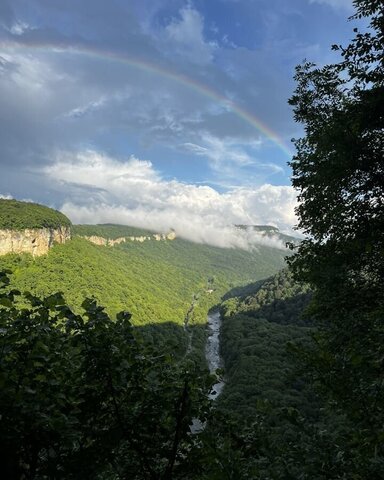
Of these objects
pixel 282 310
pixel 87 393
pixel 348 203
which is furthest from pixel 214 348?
pixel 87 393

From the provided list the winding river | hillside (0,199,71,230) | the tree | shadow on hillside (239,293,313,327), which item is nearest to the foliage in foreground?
the tree

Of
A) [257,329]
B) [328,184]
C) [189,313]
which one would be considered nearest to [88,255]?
[189,313]

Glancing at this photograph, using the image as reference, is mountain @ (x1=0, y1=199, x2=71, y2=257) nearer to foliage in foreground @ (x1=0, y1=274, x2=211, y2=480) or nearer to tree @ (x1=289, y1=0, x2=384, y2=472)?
tree @ (x1=289, y1=0, x2=384, y2=472)

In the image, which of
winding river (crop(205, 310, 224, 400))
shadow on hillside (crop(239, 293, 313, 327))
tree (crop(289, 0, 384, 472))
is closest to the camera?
tree (crop(289, 0, 384, 472))

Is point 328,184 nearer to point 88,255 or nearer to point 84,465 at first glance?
point 84,465

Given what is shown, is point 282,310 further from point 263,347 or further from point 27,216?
point 27,216

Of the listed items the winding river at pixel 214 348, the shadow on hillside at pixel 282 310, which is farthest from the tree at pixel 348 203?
the shadow on hillside at pixel 282 310
